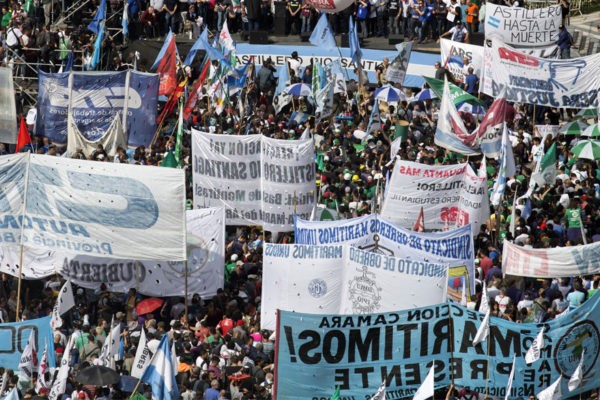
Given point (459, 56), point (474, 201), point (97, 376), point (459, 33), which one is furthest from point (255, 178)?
point (459, 33)

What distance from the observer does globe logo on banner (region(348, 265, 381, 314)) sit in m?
20.5

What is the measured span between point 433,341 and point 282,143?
24.5 ft

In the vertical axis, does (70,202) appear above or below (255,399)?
above

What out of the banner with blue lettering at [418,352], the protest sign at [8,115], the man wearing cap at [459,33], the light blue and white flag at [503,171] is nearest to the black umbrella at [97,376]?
the banner with blue lettering at [418,352]

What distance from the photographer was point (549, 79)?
92.9ft

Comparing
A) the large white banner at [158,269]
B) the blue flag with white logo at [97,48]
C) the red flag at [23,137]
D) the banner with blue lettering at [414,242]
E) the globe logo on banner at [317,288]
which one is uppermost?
the blue flag with white logo at [97,48]

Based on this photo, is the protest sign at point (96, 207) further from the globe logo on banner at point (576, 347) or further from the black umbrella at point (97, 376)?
the globe logo on banner at point (576, 347)

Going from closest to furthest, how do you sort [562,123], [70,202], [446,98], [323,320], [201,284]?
1. [323,320]
2. [70,202]
3. [201,284]
4. [446,98]
5. [562,123]

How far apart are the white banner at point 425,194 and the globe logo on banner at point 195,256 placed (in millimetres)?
3152

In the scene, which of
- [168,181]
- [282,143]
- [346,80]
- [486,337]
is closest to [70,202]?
[168,181]

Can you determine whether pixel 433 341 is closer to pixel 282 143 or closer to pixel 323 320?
pixel 323 320

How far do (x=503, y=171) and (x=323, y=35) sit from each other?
8.93 metres

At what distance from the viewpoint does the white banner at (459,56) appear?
102ft

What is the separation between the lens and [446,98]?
26.8m
